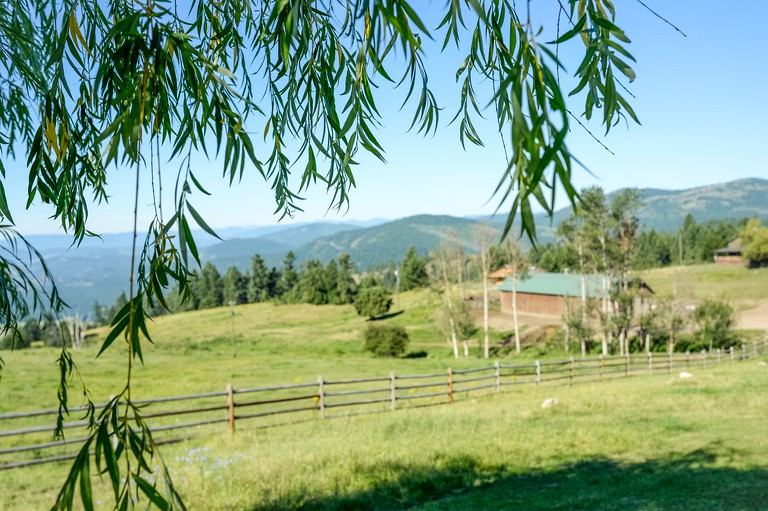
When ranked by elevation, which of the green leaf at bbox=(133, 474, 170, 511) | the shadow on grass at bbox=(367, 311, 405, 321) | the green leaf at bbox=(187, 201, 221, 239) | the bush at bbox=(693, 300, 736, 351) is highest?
the green leaf at bbox=(187, 201, 221, 239)

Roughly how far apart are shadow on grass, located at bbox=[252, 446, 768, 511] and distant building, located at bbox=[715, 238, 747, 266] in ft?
322

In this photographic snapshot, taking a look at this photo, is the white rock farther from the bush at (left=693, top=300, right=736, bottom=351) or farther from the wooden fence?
the bush at (left=693, top=300, right=736, bottom=351)

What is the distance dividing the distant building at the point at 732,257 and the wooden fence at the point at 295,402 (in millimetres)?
64914

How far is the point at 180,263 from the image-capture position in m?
1.71

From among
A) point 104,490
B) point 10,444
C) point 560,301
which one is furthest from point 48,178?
point 560,301

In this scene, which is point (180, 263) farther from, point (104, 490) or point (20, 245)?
point (104, 490)

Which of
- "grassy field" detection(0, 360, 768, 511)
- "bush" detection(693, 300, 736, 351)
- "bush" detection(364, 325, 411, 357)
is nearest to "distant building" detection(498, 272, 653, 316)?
"bush" detection(364, 325, 411, 357)

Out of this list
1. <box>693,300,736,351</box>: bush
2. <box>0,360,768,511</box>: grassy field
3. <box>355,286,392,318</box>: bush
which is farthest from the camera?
<box>355,286,392,318</box>: bush

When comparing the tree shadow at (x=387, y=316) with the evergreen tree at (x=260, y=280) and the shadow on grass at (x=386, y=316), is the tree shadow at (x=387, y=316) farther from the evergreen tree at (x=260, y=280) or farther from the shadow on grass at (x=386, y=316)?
the evergreen tree at (x=260, y=280)

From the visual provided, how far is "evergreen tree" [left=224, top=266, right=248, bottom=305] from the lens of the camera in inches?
4751

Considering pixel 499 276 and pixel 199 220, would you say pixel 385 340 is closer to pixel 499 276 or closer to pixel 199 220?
pixel 499 276

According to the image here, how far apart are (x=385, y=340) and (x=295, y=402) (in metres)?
22.3

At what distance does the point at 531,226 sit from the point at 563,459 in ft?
29.6

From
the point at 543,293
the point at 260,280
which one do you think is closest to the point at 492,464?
the point at 543,293
